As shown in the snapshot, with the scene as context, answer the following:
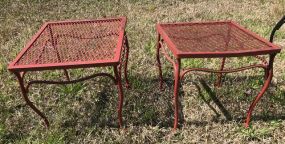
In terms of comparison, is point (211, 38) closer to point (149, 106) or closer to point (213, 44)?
point (213, 44)

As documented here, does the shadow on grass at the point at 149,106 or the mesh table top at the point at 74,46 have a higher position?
the mesh table top at the point at 74,46

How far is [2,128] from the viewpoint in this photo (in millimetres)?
2656

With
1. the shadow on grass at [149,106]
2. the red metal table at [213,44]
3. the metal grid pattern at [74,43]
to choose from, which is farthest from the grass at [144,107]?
the metal grid pattern at [74,43]

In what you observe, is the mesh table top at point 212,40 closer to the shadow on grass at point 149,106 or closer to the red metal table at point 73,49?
the red metal table at point 73,49

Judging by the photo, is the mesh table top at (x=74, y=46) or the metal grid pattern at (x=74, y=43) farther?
the metal grid pattern at (x=74, y=43)

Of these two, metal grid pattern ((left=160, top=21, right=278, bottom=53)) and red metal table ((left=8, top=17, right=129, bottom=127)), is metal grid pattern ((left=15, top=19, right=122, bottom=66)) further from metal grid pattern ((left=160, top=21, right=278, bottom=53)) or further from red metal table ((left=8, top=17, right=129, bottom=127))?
metal grid pattern ((left=160, top=21, right=278, bottom=53))

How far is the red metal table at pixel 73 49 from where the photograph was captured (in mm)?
2141

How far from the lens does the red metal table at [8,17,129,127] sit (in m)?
2.14

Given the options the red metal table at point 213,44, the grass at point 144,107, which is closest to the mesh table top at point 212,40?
the red metal table at point 213,44

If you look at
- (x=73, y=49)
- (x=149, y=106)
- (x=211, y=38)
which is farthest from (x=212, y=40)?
(x=73, y=49)

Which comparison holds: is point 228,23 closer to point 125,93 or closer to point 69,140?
point 125,93

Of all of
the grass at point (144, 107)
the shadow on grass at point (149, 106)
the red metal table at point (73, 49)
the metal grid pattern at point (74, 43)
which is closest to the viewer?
the red metal table at point (73, 49)

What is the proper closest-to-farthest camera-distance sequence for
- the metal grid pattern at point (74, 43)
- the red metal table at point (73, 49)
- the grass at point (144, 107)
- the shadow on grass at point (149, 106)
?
the red metal table at point (73, 49), the metal grid pattern at point (74, 43), the grass at point (144, 107), the shadow on grass at point (149, 106)

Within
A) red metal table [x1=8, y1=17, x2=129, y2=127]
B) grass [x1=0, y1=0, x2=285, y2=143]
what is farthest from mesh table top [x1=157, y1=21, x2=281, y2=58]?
grass [x1=0, y1=0, x2=285, y2=143]
